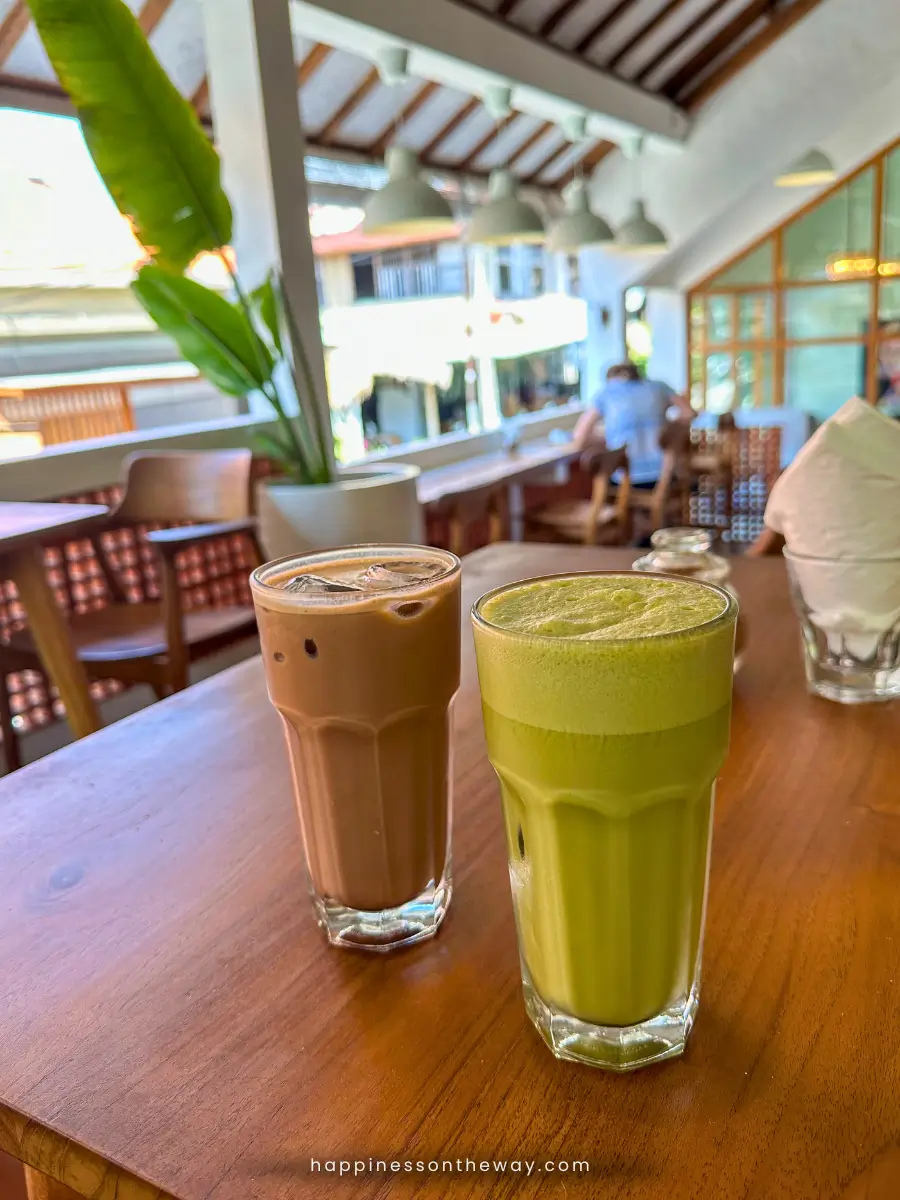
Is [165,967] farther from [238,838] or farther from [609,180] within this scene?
[609,180]

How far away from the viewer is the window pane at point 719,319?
8.93 meters

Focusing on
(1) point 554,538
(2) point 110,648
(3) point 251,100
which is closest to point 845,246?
(1) point 554,538

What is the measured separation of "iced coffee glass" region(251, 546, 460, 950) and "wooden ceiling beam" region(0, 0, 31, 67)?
3882 mm

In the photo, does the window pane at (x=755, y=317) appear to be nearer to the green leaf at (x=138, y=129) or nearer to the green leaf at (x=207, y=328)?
the green leaf at (x=207, y=328)

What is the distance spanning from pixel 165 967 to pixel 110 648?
6.12 feet

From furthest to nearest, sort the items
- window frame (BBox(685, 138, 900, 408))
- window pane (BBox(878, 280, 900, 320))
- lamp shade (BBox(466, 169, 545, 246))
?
window pane (BBox(878, 280, 900, 320)) → window frame (BBox(685, 138, 900, 408)) → lamp shade (BBox(466, 169, 545, 246))

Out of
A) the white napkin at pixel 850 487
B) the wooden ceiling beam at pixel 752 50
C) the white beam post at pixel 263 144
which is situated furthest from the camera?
the wooden ceiling beam at pixel 752 50

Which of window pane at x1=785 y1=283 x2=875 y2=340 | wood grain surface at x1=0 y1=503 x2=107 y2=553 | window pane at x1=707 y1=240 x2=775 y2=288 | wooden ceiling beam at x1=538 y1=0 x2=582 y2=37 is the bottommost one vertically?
wood grain surface at x1=0 y1=503 x2=107 y2=553

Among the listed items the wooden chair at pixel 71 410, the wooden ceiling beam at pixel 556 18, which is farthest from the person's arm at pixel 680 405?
the wooden chair at pixel 71 410

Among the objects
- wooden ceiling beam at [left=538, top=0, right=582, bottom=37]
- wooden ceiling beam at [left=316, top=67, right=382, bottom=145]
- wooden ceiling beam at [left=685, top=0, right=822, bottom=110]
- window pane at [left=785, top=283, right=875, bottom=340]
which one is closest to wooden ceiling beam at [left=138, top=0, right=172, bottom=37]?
wooden ceiling beam at [left=316, top=67, right=382, bottom=145]

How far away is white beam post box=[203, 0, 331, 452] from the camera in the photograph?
326 centimetres

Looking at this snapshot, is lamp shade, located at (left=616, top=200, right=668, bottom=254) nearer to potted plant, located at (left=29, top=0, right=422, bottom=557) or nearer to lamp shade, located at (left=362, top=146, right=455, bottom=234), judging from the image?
lamp shade, located at (left=362, top=146, right=455, bottom=234)

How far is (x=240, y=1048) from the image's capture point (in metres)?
0.54

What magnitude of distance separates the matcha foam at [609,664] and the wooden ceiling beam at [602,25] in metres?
6.59
